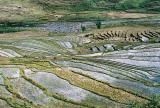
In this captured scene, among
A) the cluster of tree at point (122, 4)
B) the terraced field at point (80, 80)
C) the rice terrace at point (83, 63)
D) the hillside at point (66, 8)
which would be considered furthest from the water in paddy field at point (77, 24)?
the terraced field at point (80, 80)

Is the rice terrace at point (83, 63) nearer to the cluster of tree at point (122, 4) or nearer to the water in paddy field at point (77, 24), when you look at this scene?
the water in paddy field at point (77, 24)

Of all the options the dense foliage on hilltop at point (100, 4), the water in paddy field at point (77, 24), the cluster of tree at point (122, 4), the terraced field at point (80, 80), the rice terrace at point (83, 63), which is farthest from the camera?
the dense foliage on hilltop at point (100, 4)

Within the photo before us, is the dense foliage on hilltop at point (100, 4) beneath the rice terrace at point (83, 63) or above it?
beneath

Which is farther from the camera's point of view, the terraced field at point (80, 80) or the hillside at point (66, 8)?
the hillside at point (66, 8)

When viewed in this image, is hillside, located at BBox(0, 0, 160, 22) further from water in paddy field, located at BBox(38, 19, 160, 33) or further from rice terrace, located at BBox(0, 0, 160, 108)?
water in paddy field, located at BBox(38, 19, 160, 33)

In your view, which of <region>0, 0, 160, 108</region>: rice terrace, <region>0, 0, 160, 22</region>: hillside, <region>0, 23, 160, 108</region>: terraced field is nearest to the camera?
<region>0, 23, 160, 108</region>: terraced field

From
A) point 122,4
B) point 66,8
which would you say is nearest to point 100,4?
point 122,4

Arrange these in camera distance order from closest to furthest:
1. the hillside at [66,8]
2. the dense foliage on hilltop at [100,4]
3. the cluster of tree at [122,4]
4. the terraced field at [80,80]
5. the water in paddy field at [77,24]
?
the terraced field at [80,80] < the water in paddy field at [77,24] < the hillside at [66,8] < the cluster of tree at [122,4] < the dense foliage on hilltop at [100,4]

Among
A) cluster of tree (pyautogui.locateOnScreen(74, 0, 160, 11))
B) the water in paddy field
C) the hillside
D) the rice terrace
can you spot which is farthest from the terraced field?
cluster of tree (pyautogui.locateOnScreen(74, 0, 160, 11))

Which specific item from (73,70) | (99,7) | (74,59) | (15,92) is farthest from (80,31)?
(15,92)
